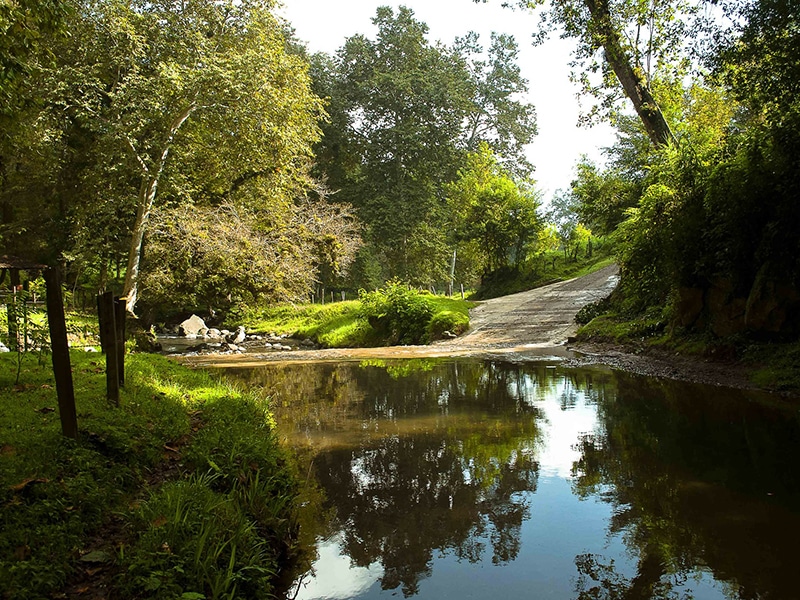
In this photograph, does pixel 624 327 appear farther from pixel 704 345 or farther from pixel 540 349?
pixel 704 345

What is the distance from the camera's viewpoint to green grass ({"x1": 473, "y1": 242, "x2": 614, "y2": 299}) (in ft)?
113

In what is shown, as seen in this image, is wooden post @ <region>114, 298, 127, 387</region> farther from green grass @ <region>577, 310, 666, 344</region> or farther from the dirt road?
the dirt road

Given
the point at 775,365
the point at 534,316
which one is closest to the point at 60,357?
the point at 775,365

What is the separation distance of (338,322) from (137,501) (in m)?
22.4

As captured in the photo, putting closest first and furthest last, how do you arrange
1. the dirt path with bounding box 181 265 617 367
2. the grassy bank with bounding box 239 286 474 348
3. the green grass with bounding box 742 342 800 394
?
the green grass with bounding box 742 342 800 394
the dirt path with bounding box 181 265 617 367
the grassy bank with bounding box 239 286 474 348

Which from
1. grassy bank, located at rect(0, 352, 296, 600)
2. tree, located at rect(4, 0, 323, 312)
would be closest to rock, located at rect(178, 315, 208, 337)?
tree, located at rect(4, 0, 323, 312)

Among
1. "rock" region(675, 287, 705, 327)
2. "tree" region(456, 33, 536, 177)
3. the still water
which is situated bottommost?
the still water

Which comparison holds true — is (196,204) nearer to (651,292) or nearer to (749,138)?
(651,292)

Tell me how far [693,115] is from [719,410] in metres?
25.0

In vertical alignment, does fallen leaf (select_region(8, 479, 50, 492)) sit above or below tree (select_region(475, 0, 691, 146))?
below

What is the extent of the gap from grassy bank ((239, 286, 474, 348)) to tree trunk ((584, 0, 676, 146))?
31.9 feet

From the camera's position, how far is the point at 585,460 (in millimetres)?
6160

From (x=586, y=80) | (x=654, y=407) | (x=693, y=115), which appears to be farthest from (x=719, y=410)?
(x=693, y=115)

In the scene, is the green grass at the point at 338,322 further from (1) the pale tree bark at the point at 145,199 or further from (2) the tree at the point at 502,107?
(2) the tree at the point at 502,107
